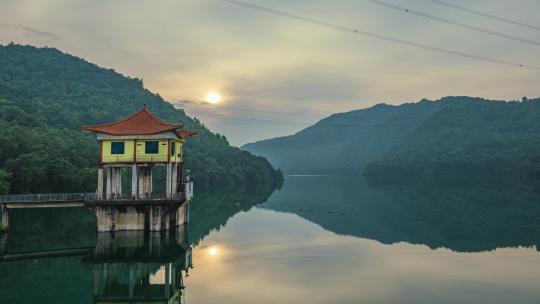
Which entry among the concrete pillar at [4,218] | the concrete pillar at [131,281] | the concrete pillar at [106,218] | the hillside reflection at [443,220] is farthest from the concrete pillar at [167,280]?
the hillside reflection at [443,220]

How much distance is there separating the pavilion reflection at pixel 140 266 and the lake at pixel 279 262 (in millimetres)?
94

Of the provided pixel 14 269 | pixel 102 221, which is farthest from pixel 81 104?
pixel 14 269

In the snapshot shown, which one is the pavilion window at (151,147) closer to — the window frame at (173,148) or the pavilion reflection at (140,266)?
the window frame at (173,148)

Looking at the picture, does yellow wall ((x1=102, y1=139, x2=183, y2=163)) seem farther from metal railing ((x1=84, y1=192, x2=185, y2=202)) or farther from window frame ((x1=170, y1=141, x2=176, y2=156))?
metal railing ((x1=84, y1=192, x2=185, y2=202))

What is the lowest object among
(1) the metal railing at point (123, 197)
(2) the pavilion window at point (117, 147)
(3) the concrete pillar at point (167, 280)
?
(3) the concrete pillar at point (167, 280)

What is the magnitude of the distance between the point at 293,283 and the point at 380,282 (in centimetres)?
598

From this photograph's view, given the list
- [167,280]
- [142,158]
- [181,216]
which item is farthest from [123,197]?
[167,280]

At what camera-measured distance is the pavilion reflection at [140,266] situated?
28.2 metres

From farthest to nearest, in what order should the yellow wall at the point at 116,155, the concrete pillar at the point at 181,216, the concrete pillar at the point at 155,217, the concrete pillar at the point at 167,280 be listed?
the concrete pillar at the point at 181,216
the yellow wall at the point at 116,155
the concrete pillar at the point at 155,217
the concrete pillar at the point at 167,280

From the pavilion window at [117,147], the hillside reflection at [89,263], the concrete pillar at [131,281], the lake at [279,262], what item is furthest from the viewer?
the pavilion window at [117,147]

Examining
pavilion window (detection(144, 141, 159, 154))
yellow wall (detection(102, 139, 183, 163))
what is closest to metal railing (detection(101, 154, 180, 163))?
yellow wall (detection(102, 139, 183, 163))

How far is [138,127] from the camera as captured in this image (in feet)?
150

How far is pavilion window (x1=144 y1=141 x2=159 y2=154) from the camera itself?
4547cm

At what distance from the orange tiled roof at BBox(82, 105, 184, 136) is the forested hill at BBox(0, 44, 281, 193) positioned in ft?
49.9
